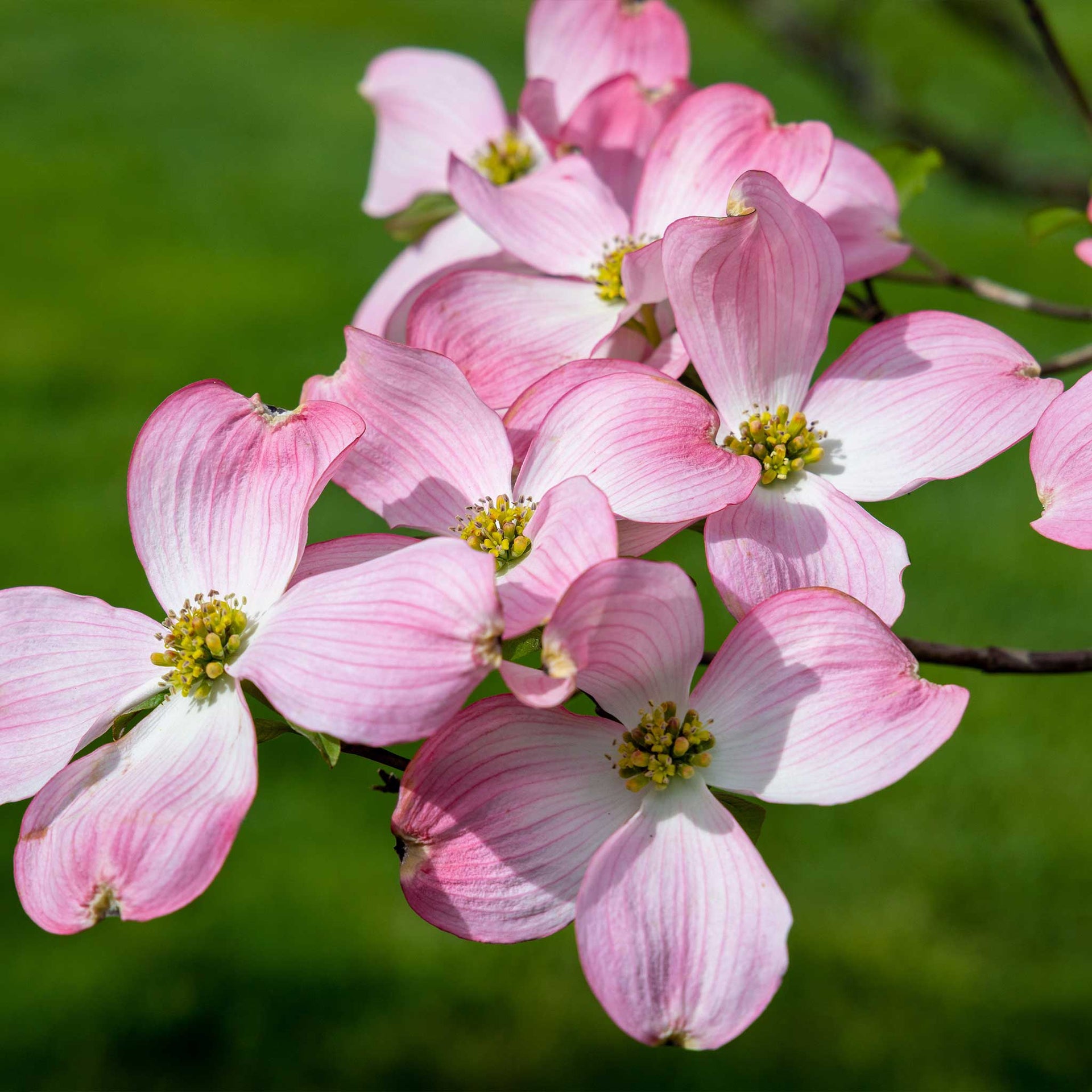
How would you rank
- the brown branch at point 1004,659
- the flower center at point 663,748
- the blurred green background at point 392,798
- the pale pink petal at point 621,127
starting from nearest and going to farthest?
the flower center at point 663,748 < the brown branch at point 1004,659 < the pale pink petal at point 621,127 < the blurred green background at point 392,798

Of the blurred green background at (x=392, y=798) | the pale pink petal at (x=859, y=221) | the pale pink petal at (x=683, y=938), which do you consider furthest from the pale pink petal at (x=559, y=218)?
the blurred green background at (x=392, y=798)

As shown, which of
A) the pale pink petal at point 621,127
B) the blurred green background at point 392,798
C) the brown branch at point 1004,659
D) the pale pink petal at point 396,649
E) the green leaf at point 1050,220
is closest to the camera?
the pale pink petal at point 396,649

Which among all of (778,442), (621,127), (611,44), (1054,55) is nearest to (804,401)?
(778,442)

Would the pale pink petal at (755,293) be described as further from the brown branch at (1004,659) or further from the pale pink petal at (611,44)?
the pale pink petal at (611,44)

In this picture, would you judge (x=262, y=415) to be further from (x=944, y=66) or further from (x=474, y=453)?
(x=944, y=66)

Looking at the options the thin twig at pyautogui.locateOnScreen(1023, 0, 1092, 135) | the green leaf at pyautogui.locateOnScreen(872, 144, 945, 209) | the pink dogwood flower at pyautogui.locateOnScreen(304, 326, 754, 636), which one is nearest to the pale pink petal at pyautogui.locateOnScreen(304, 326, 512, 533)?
the pink dogwood flower at pyautogui.locateOnScreen(304, 326, 754, 636)

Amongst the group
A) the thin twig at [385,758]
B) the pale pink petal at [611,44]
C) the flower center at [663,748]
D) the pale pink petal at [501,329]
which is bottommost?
the thin twig at [385,758]

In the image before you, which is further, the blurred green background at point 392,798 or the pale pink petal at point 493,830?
the blurred green background at point 392,798

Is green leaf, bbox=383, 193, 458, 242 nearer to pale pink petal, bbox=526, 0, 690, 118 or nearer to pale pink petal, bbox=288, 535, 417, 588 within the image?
pale pink petal, bbox=526, 0, 690, 118
